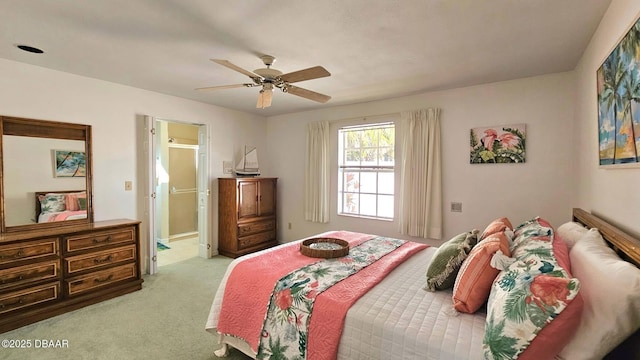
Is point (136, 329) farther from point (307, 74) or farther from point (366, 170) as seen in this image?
point (366, 170)

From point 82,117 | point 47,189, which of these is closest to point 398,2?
point 82,117

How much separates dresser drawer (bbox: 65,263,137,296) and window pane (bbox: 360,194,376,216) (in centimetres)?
318

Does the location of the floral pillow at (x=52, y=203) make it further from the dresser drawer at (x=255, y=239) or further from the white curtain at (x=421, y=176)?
the white curtain at (x=421, y=176)

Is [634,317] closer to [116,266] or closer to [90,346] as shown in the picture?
[90,346]

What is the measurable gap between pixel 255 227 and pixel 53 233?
2.58 meters

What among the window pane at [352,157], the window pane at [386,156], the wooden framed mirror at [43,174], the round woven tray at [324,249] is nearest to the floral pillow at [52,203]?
the wooden framed mirror at [43,174]

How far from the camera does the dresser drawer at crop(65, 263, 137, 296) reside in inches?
110

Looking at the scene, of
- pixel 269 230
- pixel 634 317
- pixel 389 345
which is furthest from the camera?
pixel 269 230

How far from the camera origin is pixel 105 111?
343cm

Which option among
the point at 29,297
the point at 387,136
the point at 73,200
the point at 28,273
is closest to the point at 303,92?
the point at 387,136

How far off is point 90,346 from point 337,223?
3314mm

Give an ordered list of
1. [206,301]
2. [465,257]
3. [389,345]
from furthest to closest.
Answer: [206,301] < [465,257] < [389,345]

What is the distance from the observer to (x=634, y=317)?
945mm

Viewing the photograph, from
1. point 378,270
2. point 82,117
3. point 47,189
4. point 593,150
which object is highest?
point 82,117
